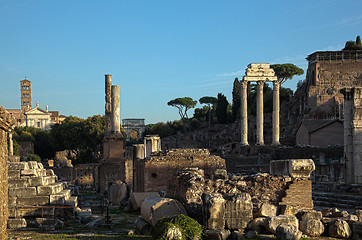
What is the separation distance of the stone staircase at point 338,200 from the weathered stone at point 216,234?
8.30 meters

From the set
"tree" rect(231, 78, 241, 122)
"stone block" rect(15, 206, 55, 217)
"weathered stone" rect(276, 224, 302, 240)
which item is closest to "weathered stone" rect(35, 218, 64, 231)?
"stone block" rect(15, 206, 55, 217)

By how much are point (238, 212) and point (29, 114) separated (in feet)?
343

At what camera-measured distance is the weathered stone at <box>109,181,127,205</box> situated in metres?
18.1

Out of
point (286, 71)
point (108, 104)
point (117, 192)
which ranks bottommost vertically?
point (117, 192)

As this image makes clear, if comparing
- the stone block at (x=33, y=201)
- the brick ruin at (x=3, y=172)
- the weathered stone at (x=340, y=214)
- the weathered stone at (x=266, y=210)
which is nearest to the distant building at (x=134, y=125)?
the stone block at (x=33, y=201)

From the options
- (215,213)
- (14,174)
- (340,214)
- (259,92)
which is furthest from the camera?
(259,92)

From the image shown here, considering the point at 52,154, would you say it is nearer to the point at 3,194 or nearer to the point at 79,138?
the point at 79,138

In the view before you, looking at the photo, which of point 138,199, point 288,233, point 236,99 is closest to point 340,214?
point 288,233

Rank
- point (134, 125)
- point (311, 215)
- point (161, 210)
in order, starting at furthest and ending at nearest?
point (134, 125), point (161, 210), point (311, 215)

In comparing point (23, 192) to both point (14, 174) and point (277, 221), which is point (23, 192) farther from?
point (277, 221)

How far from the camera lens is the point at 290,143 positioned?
56375mm

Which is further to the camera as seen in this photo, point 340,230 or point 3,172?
point 340,230

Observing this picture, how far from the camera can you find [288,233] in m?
8.23

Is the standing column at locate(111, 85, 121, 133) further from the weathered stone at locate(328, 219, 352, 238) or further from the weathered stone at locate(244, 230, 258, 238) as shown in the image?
the weathered stone at locate(328, 219, 352, 238)
